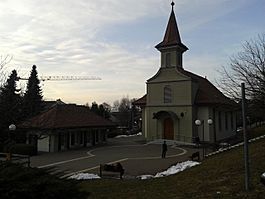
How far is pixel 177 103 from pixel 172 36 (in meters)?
9.13

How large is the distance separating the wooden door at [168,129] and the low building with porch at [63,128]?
6.86 metres

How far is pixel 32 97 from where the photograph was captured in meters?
48.1

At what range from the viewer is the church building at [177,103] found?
40.6 meters

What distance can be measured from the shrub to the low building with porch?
89.5 ft

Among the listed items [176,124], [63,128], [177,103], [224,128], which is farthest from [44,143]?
[224,128]

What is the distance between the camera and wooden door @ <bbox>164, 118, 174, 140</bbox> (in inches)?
1641

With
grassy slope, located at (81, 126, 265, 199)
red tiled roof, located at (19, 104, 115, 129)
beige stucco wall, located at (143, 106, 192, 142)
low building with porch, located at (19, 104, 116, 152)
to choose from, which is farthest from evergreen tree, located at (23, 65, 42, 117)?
grassy slope, located at (81, 126, 265, 199)

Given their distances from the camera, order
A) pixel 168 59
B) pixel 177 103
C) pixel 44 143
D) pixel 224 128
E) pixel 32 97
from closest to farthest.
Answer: pixel 44 143 → pixel 177 103 → pixel 168 59 → pixel 224 128 → pixel 32 97

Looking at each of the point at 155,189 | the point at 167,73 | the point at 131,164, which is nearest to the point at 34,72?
the point at 167,73

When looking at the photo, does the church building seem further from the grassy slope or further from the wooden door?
the grassy slope

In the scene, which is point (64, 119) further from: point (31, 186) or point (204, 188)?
point (31, 186)

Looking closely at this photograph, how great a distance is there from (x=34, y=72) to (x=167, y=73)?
2564 cm

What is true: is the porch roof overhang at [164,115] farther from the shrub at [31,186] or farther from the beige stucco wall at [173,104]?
the shrub at [31,186]

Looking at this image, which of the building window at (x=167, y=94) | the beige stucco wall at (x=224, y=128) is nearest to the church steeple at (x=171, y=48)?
the building window at (x=167, y=94)
